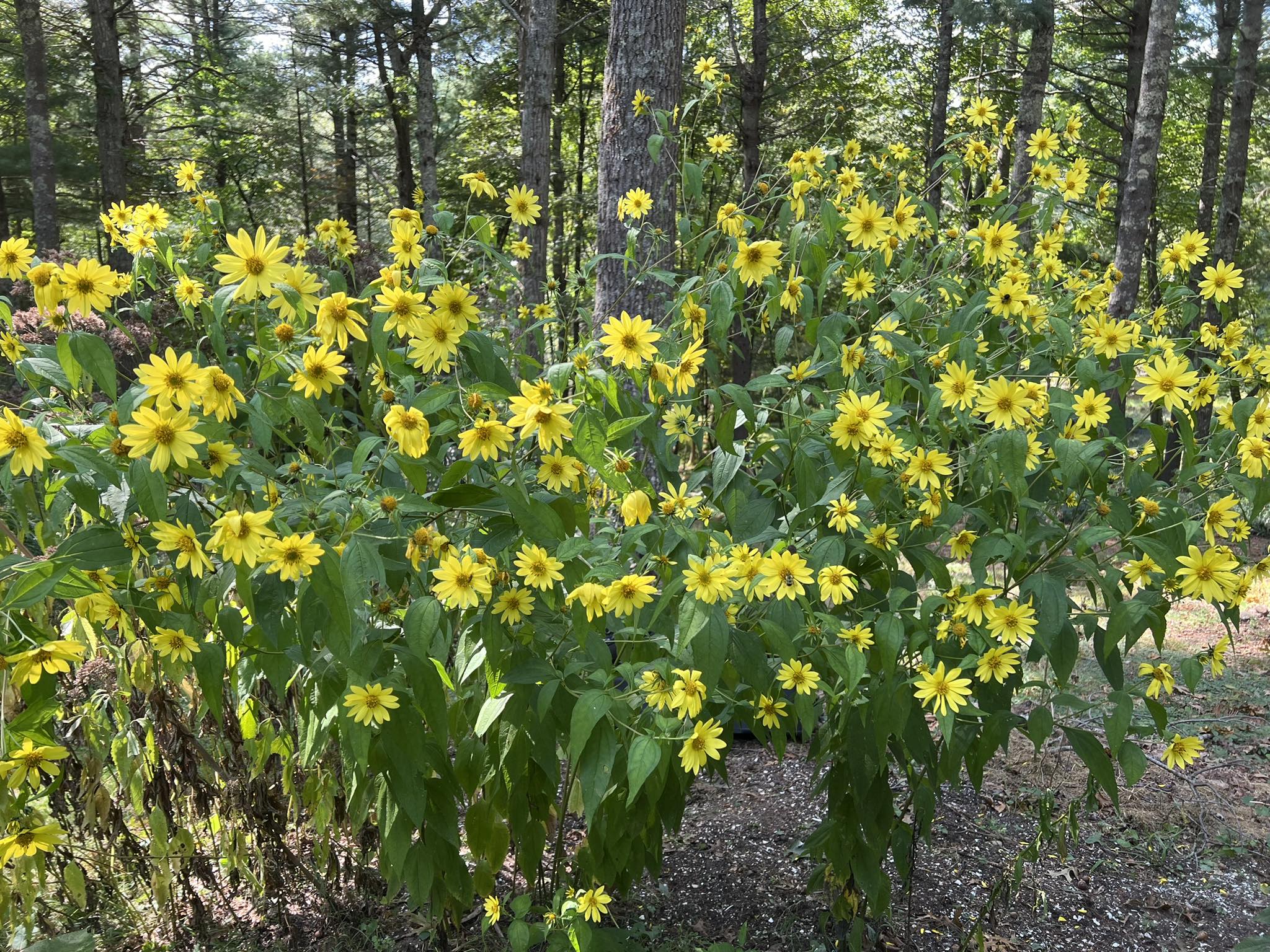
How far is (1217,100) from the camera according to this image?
37.2 ft

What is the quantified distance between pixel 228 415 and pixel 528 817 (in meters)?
0.95

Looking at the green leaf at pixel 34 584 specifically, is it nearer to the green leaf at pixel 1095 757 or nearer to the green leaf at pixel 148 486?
the green leaf at pixel 148 486

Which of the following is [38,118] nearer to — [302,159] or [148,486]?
[302,159]

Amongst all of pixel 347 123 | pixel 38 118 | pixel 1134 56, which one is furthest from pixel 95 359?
pixel 347 123

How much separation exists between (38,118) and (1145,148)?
8.95 meters

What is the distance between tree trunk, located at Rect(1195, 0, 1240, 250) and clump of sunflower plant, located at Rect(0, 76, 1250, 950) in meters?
10.6

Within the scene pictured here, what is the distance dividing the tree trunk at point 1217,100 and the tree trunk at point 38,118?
12050 millimetres

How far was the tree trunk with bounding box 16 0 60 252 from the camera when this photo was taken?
8.30 meters

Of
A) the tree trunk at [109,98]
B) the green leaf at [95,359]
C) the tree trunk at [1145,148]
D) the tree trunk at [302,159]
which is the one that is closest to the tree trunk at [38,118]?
the tree trunk at [109,98]

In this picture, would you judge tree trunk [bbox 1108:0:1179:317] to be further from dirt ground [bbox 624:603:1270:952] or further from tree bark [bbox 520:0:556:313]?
tree bark [bbox 520:0:556:313]

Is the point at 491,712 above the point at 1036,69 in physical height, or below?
below

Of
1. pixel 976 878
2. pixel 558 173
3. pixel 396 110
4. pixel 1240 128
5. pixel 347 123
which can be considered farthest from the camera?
pixel 347 123

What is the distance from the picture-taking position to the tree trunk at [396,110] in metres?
12.8

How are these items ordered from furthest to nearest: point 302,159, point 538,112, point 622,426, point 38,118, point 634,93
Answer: point 302,159 < point 38,118 < point 538,112 < point 634,93 < point 622,426
